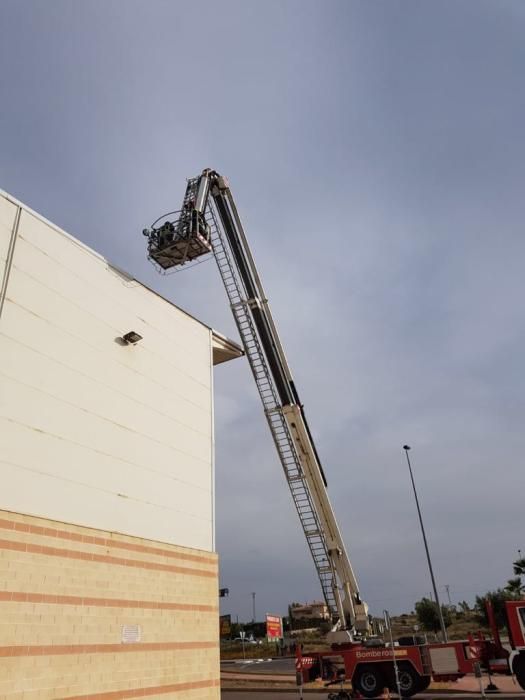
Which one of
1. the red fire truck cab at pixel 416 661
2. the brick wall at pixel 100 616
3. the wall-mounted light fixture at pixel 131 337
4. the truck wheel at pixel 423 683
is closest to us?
the brick wall at pixel 100 616

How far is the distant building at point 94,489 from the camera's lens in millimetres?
9797

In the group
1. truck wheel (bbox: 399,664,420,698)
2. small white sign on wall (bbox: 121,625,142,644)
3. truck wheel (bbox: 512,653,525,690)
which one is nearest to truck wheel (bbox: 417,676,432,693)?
truck wheel (bbox: 399,664,420,698)

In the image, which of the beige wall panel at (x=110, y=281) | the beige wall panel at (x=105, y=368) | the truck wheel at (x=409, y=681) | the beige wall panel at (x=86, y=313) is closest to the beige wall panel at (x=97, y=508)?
the beige wall panel at (x=105, y=368)

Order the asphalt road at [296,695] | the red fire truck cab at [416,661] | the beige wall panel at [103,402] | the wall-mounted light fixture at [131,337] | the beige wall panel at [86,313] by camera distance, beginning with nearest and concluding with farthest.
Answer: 1. the beige wall panel at [103,402]
2. the beige wall panel at [86,313]
3. the wall-mounted light fixture at [131,337]
4. the asphalt road at [296,695]
5. the red fire truck cab at [416,661]

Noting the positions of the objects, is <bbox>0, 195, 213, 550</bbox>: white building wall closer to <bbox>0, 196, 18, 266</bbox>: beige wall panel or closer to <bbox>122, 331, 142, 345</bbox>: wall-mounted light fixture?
<bbox>0, 196, 18, 266</bbox>: beige wall panel

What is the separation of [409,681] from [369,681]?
1488 mm

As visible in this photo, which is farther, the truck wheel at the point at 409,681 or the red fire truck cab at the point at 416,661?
the truck wheel at the point at 409,681

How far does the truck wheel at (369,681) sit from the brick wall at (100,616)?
9.80 m

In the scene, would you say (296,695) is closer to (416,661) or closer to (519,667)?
(416,661)

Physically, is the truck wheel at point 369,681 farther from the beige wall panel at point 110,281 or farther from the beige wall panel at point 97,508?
the beige wall panel at point 110,281

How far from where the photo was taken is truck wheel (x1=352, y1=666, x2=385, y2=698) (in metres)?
20.4

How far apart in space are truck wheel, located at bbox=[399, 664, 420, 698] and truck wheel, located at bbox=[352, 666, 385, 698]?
0.74 metres

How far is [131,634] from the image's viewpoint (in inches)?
444

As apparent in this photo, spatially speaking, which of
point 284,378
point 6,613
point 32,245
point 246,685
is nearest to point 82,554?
point 6,613
